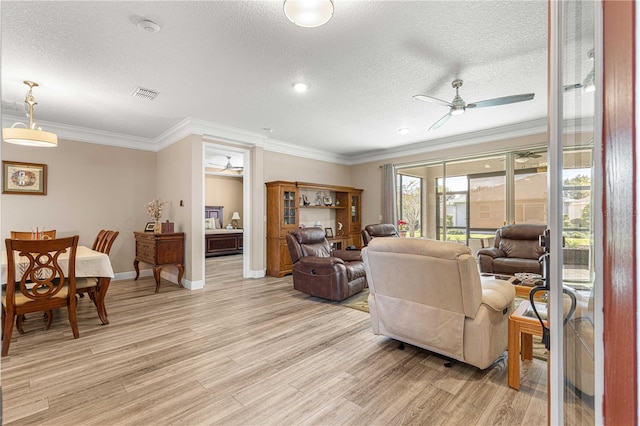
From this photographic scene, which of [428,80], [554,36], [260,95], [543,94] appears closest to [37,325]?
[260,95]

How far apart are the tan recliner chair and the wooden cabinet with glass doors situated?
3.39 metres

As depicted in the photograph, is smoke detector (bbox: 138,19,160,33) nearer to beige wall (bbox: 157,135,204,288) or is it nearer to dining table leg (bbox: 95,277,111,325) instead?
beige wall (bbox: 157,135,204,288)

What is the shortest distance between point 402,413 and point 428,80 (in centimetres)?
324

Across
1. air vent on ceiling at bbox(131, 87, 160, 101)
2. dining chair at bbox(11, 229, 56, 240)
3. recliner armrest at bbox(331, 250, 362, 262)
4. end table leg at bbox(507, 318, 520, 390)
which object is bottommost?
end table leg at bbox(507, 318, 520, 390)

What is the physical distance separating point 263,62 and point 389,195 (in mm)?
4657

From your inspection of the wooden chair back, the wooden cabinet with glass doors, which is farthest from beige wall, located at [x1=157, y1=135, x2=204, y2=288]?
the wooden cabinet with glass doors

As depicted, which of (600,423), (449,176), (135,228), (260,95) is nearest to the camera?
(600,423)

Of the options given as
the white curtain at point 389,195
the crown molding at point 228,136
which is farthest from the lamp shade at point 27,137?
the white curtain at point 389,195

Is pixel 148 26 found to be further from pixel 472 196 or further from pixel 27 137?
pixel 472 196

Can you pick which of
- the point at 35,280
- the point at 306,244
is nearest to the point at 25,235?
the point at 35,280

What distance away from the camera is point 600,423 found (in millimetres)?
530

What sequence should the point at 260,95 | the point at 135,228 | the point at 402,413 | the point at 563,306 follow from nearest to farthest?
the point at 563,306 → the point at 402,413 → the point at 260,95 → the point at 135,228

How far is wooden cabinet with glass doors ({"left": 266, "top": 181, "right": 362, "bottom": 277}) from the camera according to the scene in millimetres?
5879

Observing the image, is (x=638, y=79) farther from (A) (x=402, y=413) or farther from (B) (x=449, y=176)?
(B) (x=449, y=176)
